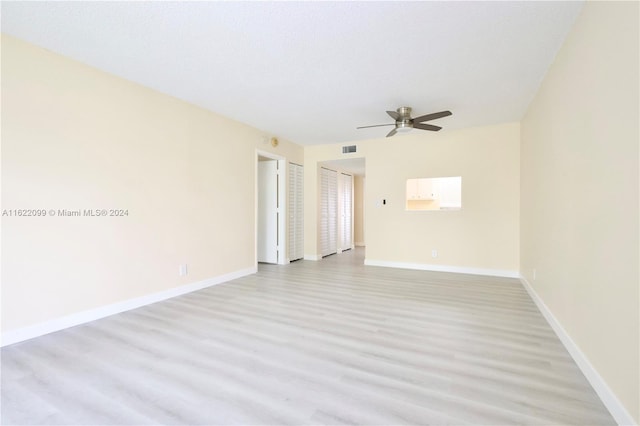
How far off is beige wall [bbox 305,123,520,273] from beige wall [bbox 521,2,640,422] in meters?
2.14

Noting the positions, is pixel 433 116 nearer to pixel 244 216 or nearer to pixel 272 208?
pixel 244 216

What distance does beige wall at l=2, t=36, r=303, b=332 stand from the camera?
255 cm

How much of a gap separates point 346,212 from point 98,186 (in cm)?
608

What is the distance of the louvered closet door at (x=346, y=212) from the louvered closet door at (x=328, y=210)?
0.51m

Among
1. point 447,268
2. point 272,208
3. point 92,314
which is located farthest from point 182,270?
point 447,268

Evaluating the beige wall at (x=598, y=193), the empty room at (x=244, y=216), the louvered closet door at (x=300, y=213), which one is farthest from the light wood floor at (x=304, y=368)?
the louvered closet door at (x=300, y=213)

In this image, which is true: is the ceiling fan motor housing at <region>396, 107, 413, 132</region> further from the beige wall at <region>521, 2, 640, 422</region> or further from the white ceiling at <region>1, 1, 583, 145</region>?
the beige wall at <region>521, 2, 640, 422</region>

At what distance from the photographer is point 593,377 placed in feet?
6.08

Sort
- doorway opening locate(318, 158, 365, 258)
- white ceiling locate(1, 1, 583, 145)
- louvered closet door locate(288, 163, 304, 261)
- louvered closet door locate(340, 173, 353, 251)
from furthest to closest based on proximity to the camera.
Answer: louvered closet door locate(340, 173, 353, 251) → doorway opening locate(318, 158, 365, 258) → louvered closet door locate(288, 163, 304, 261) → white ceiling locate(1, 1, 583, 145)

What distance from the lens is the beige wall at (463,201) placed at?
16.5ft

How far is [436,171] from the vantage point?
5512mm

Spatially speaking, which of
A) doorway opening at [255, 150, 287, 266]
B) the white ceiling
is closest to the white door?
doorway opening at [255, 150, 287, 266]

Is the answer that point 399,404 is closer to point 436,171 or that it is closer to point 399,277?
point 399,277

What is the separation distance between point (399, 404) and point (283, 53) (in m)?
2.87
